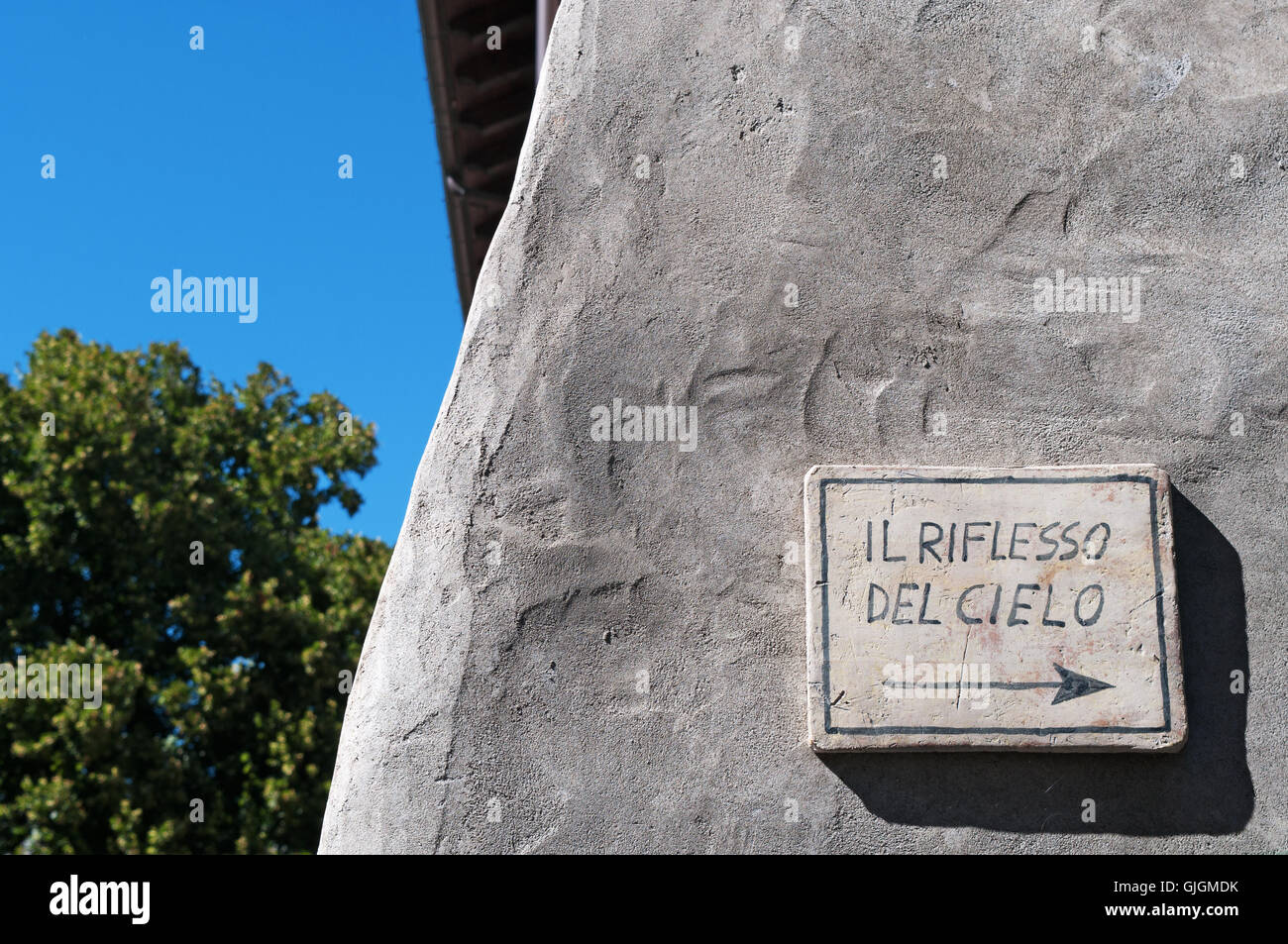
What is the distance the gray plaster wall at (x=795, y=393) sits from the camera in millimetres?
2207

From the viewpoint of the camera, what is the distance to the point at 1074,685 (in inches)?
86.9

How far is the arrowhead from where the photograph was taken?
2201mm

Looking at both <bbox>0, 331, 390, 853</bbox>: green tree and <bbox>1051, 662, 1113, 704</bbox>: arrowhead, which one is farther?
<bbox>0, 331, 390, 853</bbox>: green tree

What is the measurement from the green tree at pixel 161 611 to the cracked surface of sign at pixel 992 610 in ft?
24.5

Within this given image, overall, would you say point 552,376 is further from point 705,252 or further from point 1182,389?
point 1182,389

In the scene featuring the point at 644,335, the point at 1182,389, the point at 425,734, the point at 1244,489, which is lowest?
the point at 425,734

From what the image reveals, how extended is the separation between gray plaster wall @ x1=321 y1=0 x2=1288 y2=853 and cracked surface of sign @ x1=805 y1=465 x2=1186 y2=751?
69 millimetres

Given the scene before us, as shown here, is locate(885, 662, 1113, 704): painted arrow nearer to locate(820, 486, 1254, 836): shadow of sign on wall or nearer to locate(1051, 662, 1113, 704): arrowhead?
locate(1051, 662, 1113, 704): arrowhead

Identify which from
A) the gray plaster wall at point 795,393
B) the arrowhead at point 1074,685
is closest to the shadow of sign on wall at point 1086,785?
the gray plaster wall at point 795,393

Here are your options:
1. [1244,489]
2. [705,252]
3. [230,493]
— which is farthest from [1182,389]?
[230,493]

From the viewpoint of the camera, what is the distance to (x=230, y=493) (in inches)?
409

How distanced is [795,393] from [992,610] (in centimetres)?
61

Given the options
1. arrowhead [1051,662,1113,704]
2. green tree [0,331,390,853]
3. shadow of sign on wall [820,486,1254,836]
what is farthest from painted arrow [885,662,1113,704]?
green tree [0,331,390,853]
